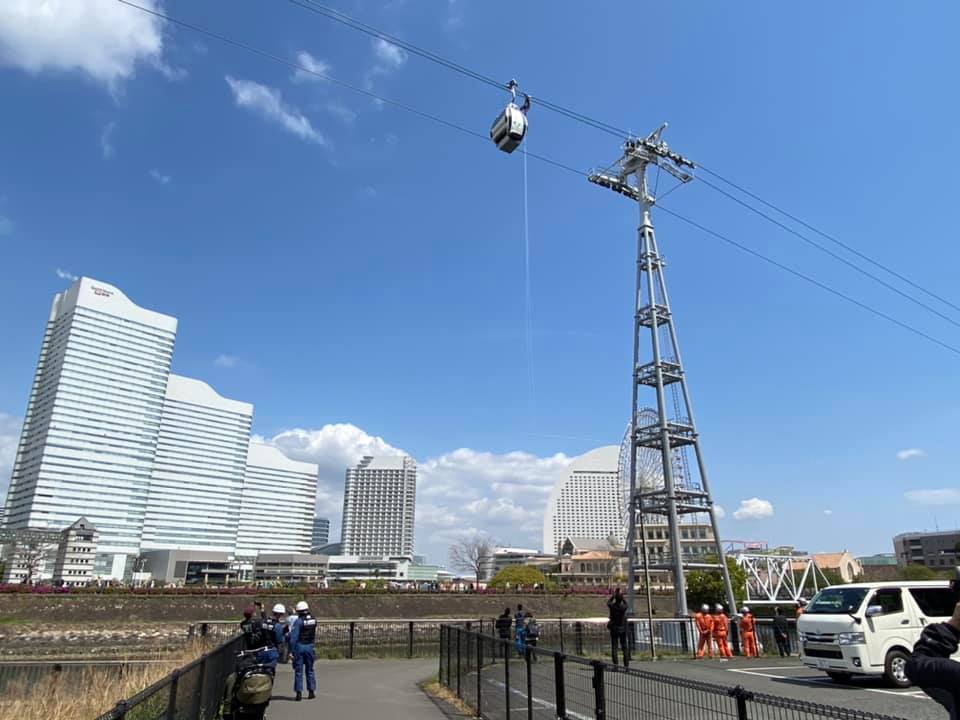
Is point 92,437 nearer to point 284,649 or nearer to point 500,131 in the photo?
point 284,649

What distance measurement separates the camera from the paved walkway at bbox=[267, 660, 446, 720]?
388 inches

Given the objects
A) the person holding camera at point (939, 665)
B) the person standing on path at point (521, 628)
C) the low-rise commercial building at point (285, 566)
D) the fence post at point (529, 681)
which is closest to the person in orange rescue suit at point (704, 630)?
the person standing on path at point (521, 628)

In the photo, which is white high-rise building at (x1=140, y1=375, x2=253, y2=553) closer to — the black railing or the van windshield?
the black railing

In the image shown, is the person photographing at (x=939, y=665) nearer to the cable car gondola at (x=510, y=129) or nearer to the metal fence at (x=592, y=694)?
the metal fence at (x=592, y=694)

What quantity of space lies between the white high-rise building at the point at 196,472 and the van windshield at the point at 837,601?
185 meters

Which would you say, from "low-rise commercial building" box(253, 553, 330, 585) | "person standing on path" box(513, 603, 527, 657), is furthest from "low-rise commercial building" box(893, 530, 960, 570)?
"low-rise commercial building" box(253, 553, 330, 585)

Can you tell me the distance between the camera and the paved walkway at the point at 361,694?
9.85 m

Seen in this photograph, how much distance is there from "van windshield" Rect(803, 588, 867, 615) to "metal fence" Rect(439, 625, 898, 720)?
16.8 feet

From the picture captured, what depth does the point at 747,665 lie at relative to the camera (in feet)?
52.5

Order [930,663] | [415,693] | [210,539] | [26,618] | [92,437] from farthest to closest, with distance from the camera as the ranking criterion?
[210,539]
[92,437]
[26,618]
[415,693]
[930,663]

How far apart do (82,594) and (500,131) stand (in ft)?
175

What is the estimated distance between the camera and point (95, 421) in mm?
156125

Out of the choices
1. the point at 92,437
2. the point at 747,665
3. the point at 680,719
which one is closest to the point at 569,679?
the point at 680,719

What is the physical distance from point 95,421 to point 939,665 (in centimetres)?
18243
